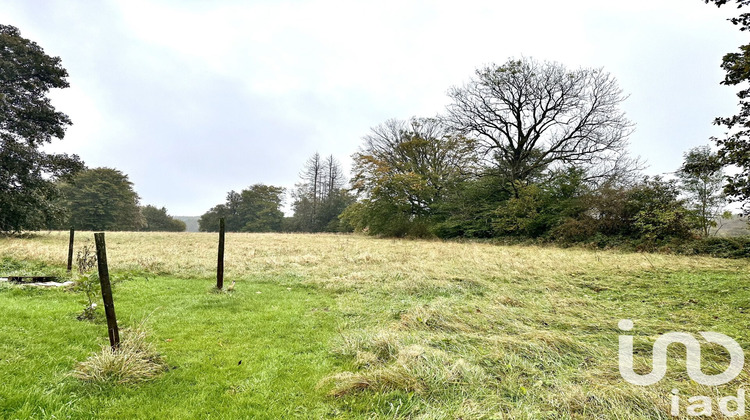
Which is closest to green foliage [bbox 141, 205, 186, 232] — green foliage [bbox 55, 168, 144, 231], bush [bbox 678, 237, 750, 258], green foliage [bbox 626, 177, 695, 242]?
green foliage [bbox 55, 168, 144, 231]

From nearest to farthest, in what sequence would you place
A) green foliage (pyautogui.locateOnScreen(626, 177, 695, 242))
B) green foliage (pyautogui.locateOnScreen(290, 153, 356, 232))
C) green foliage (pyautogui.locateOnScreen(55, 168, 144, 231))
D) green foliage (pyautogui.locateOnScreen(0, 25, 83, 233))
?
green foliage (pyautogui.locateOnScreen(626, 177, 695, 242))
green foliage (pyautogui.locateOnScreen(0, 25, 83, 233))
green foliage (pyautogui.locateOnScreen(55, 168, 144, 231))
green foliage (pyautogui.locateOnScreen(290, 153, 356, 232))

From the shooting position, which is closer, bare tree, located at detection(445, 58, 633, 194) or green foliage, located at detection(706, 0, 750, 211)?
green foliage, located at detection(706, 0, 750, 211)

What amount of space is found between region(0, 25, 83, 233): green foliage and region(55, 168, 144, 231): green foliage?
25418 millimetres

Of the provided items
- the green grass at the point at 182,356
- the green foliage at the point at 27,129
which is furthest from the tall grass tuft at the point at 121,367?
the green foliage at the point at 27,129

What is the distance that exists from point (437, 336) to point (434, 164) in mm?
23614

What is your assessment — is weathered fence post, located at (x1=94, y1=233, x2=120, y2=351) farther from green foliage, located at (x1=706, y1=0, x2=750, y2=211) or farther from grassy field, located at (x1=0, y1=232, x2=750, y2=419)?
green foliage, located at (x1=706, y1=0, x2=750, y2=211)

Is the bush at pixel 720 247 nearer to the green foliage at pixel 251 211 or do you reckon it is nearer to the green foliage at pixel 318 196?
the green foliage at pixel 318 196

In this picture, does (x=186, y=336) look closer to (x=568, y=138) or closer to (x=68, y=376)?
(x=68, y=376)

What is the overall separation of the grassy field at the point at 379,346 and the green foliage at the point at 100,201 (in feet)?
126

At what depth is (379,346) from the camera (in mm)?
3775

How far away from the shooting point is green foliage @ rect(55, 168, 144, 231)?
37031 millimetres

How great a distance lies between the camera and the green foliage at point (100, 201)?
37.0m

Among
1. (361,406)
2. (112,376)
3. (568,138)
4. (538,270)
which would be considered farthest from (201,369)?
(568,138)

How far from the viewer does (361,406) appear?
2.65 meters
